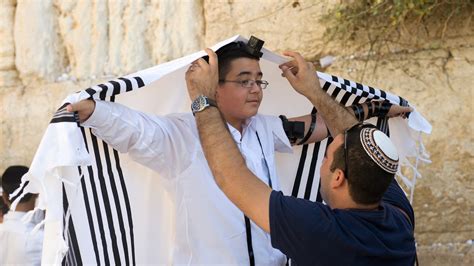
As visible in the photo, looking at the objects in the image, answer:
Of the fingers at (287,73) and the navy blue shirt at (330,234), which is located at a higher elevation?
the fingers at (287,73)

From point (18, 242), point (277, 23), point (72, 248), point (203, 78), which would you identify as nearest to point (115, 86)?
point (203, 78)

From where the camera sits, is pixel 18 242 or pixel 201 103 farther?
pixel 18 242

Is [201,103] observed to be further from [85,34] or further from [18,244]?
[85,34]

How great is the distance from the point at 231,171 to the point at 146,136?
2.10 ft

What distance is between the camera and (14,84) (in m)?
6.72

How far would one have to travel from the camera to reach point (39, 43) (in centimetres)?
667

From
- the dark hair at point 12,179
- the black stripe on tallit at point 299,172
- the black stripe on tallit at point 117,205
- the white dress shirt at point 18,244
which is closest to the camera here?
the black stripe on tallit at point 117,205

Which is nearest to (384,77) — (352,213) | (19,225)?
(19,225)

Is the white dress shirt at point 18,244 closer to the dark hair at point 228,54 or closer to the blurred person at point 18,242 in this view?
the blurred person at point 18,242

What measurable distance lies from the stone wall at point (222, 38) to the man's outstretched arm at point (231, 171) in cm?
312

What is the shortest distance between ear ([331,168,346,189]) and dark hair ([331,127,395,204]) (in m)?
0.02

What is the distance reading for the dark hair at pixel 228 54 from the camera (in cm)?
351

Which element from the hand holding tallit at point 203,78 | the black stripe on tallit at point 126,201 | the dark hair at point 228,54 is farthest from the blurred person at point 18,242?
the hand holding tallit at point 203,78

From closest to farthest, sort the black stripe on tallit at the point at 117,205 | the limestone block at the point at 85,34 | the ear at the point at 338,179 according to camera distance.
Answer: the ear at the point at 338,179, the black stripe on tallit at the point at 117,205, the limestone block at the point at 85,34
